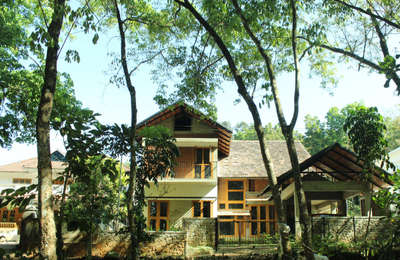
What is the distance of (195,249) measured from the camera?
12.1 meters

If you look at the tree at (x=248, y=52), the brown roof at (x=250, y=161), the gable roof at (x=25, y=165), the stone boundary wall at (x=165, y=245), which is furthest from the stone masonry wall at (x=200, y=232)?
the gable roof at (x=25, y=165)

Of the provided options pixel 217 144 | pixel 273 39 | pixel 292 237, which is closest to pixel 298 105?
pixel 273 39

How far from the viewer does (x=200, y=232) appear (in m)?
13.0

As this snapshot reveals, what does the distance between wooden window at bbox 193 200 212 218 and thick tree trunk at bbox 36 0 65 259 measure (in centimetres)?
1493

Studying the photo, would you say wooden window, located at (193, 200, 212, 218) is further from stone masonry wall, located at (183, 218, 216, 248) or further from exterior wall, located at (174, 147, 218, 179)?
stone masonry wall, located at (183, 218, 216, 248)

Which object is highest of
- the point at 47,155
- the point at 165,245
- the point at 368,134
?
the point at 368,134

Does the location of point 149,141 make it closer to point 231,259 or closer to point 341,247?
point 231,259

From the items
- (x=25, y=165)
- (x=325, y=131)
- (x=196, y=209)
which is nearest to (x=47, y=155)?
(x=196, y=209)

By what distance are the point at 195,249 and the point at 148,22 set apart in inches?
301

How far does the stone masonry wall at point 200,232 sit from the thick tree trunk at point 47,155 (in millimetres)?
8234

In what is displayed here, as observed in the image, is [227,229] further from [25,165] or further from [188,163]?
[25,165]

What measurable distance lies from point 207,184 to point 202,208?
53.0 inches

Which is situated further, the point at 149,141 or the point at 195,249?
the point at 195,249

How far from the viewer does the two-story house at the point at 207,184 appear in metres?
19.7
